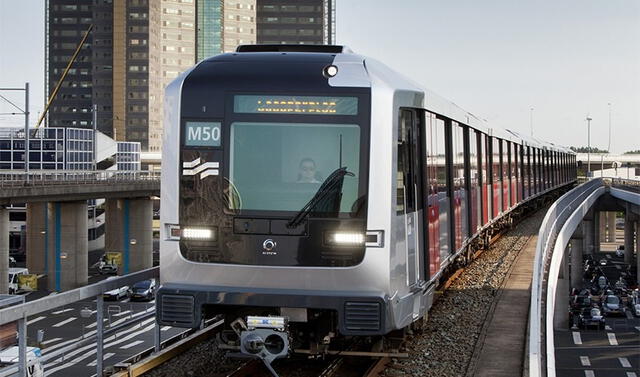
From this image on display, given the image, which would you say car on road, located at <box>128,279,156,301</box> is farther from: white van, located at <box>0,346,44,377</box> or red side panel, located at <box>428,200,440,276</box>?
white van, located at <box>0,346,44,377</box>

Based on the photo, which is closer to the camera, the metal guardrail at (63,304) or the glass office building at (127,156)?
the metal guardrail at (63,304)

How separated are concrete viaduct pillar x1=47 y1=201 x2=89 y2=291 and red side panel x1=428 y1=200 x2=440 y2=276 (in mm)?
52541

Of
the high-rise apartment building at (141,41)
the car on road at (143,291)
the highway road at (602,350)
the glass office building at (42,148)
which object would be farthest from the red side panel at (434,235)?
the high-rise apartment building at (141,41)

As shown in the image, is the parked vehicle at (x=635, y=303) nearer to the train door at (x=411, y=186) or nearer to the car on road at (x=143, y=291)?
the car on road at (x=143, y=291)

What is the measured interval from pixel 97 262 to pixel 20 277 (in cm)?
2196

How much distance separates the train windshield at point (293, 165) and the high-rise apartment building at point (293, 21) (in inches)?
5983

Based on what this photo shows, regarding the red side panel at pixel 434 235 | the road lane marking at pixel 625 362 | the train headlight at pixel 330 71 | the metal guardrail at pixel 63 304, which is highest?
the train headlight at pixel 330 71

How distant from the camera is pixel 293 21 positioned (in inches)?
6329

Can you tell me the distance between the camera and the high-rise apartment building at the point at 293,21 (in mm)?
159500

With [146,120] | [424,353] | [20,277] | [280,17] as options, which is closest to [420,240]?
[424,353]

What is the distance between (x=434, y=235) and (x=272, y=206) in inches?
132

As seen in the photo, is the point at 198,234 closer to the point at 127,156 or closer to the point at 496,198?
the point at 496,198

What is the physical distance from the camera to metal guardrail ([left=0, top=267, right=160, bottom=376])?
730 cm

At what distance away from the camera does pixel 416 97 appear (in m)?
10.1
